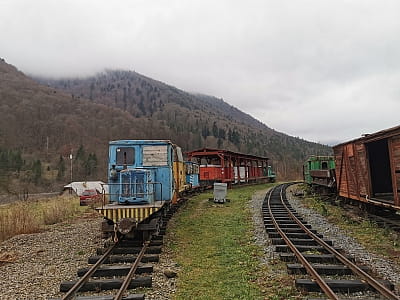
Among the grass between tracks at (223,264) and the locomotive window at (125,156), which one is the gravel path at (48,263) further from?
the locomotive window at (125,156)

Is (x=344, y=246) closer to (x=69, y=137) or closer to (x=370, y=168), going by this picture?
(x=370, y=168)

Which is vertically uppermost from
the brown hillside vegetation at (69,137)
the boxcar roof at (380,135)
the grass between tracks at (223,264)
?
the brown hillside vegetation at (69,137)

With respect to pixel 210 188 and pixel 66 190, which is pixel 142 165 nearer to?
pixel 210 188

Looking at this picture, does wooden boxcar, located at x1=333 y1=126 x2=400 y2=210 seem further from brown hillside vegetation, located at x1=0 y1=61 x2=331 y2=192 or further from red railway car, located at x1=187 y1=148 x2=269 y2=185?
brown hillside vegetation, located at x1=0 y1=61 x2=331 y2=192

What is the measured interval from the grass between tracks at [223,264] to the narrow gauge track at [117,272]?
2.33ft

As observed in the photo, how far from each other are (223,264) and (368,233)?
582 centimetres

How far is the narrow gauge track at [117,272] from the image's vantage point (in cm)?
572

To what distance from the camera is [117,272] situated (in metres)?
6.75

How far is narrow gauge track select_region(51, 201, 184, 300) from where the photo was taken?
5.72 meters

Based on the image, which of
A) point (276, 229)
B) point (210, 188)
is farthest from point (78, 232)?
point (210, 188)

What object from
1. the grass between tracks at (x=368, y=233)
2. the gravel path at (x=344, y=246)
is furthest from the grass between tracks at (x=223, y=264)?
the grass between tracks at (x=368, y=233)

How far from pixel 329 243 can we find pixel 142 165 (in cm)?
634

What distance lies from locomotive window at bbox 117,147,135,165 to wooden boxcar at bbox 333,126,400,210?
27.4 ft

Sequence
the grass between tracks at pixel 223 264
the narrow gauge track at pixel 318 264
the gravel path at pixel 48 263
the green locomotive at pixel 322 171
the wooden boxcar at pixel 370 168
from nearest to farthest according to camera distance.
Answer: the narrow gauge track at pixel 318 264 → the grass between tracks at pixel 223 264 → the gravel path at pixel 48 263 → the wooden boxcar at pixel 370 168 → the green locomotive at pixel 322 171
